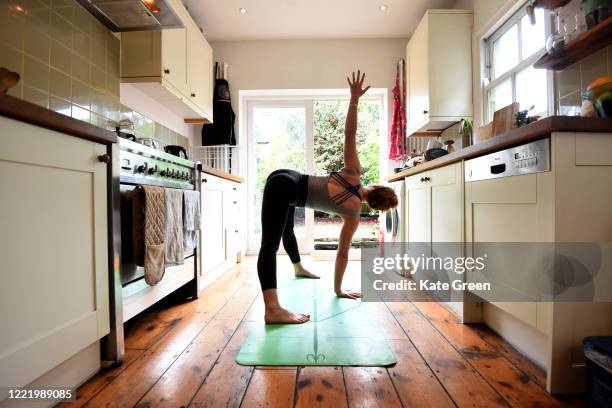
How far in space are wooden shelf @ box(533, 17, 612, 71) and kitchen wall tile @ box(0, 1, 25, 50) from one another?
2.63 m

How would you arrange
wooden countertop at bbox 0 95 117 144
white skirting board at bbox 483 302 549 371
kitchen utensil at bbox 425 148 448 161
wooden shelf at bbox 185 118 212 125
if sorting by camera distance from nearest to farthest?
wooden countertop at bbox 0 95 117 144 < white skirting board at bbox 483 302 549 371 < kitchen utensil at bbox 425 148 448 161 < wooden shelf at bbox 185 118 212 125

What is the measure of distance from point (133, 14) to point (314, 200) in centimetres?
163

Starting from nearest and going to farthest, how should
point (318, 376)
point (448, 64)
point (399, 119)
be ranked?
point (318, 376), point (448, 64), point (399, 119)

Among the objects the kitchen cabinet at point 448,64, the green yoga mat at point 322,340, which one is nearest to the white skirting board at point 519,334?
the green yoga mat at point 322,340

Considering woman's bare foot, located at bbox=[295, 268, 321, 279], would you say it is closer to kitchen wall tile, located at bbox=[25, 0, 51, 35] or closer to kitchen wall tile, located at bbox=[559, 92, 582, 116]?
kitchen wall tile, located at bbox=[559, 92, 582, 116]

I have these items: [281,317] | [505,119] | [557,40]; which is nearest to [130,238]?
[281,317]

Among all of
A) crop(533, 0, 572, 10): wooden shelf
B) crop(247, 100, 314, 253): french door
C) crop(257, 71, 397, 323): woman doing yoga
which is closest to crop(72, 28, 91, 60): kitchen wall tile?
crop(257, 71, 397, 323): woman doing yoga

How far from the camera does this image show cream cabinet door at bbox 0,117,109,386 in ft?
2.75

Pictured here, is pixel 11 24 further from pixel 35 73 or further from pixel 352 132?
pixel 352 132

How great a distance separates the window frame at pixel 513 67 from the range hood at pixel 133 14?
7.62 ft

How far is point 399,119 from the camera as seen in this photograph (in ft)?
12.0

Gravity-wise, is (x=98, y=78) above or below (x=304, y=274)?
above

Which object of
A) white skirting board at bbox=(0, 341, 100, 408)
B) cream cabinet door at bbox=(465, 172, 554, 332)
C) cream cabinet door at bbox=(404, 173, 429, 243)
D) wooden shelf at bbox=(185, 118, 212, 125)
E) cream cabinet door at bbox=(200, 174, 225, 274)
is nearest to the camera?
white skirting board at bbox=(0, 341, 100, 408)

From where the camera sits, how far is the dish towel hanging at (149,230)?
1447mm
